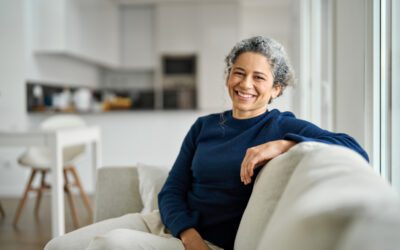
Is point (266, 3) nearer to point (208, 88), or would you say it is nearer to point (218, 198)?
point (208, 88)

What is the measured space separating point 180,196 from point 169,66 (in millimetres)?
5893

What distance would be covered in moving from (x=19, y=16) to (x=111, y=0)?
2.07m

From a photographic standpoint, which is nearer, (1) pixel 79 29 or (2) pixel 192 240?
(2) pixel 192 240

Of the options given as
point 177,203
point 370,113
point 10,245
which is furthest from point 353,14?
point 10,245

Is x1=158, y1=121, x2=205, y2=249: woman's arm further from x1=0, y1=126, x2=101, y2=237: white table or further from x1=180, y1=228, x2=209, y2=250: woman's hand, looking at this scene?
x1=0, y1=126, x2=101, y2=237: white table

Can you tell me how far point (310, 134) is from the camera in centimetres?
146

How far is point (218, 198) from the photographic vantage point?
1.60 m

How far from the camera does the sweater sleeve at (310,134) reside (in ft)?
4.47

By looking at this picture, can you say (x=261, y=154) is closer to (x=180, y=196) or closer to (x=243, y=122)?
(x=243, y=122)

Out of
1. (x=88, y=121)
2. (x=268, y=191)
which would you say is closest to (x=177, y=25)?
(x=88, y=121)

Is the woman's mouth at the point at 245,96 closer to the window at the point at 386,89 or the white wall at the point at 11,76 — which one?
the window at the point at 386,89

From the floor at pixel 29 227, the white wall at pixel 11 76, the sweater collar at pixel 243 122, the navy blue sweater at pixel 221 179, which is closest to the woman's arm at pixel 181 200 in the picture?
Answer: the navy blue sweater at pixel 221 179

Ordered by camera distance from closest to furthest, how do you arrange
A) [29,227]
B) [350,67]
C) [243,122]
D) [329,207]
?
[329,207] → [243,122] → [350,67] → [29,227]

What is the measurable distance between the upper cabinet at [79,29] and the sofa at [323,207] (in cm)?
468
